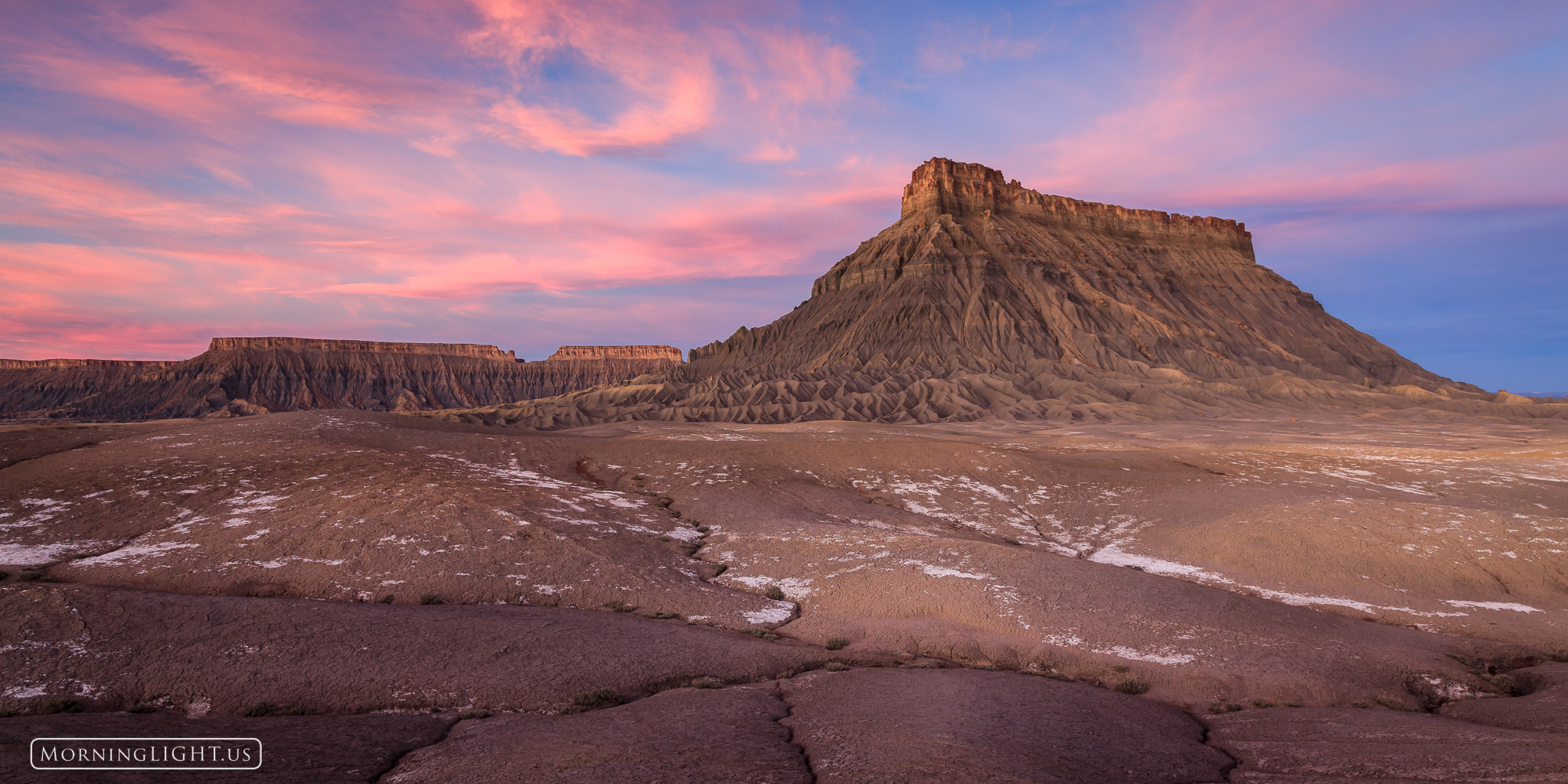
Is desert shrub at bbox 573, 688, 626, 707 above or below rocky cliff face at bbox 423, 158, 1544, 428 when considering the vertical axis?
below

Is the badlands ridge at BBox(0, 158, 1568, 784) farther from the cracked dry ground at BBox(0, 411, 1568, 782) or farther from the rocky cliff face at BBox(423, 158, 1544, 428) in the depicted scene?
the rocky cliff face at BBox(423, 158, 1544, 428)

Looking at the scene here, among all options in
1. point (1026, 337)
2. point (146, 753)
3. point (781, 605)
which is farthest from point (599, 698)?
point (1026, 337)

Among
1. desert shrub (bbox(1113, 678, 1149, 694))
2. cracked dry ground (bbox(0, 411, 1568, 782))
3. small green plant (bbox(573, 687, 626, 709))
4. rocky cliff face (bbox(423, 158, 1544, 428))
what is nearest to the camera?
cracked dry ground (bbox(0, 411, 1568, 782))

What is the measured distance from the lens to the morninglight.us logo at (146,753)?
7746mm

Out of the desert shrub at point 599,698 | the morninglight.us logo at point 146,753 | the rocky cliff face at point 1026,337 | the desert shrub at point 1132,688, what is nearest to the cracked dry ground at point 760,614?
the desert shrub at point 599,698

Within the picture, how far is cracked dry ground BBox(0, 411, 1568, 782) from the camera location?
31.4ft

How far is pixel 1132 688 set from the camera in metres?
13.8

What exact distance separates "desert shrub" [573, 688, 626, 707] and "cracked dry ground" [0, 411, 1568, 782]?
0.05 m

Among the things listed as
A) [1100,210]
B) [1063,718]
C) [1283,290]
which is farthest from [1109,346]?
[1063,718]

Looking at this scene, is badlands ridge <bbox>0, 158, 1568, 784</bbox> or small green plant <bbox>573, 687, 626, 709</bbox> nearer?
badlands ridge <bbox>0, 158, 1568, 784</bbox>

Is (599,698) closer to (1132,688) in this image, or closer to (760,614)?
(760,614)

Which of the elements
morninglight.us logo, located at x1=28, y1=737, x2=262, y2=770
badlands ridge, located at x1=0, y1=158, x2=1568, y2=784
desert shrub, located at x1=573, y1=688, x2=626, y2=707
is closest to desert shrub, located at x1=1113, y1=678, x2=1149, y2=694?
badlands ridge, located at x1=0, y1=158, x2=1568, y2=784

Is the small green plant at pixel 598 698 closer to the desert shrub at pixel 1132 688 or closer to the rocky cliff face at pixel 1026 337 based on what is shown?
the desert shrub at pixel 1132 688

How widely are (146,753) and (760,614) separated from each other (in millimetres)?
12130
